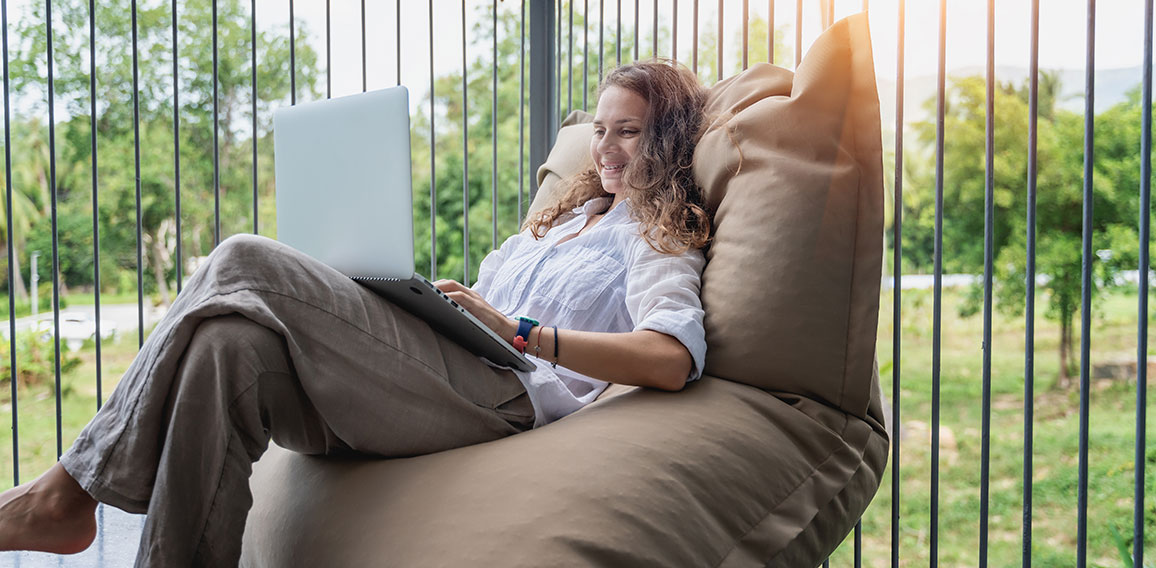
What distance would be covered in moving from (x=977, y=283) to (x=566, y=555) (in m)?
9.66

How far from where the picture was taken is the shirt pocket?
53.4 inches

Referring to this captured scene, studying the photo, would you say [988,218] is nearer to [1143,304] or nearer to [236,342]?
[1143,304]

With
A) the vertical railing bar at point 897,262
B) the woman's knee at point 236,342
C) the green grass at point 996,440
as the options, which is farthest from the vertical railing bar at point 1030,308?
the green grass at point 996,440

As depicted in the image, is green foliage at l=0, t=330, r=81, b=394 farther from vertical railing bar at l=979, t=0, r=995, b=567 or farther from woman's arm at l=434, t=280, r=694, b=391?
vertical railing bar at l=979, t=0, r=995, b=567

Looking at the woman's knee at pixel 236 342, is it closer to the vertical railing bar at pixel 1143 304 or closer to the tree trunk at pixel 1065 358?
the vertical railing bar at pixel 1143 304

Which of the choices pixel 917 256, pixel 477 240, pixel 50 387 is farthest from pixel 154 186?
pixel 917 256

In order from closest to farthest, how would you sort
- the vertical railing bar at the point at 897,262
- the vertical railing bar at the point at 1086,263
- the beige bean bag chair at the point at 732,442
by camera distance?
1. the beige bean bag chair at the point at 732,442
2. the vertical railing bar at the point at 1086,263
3. the vertical railing bar at the point at 897,262

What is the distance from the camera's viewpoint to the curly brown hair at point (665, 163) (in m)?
1.32

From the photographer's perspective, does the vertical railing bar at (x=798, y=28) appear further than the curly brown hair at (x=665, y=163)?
Yes

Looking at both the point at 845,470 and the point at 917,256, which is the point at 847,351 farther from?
the point at 917,256

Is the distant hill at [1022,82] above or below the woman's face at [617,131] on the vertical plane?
above

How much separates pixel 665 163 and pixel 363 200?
1.90 feet

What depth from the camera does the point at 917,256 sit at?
966cm

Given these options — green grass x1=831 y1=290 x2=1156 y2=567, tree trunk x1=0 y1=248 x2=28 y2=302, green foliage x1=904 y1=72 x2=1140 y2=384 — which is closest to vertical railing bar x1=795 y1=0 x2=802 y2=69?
green grass x1=831 y1=290 x2=1156 y2=567
